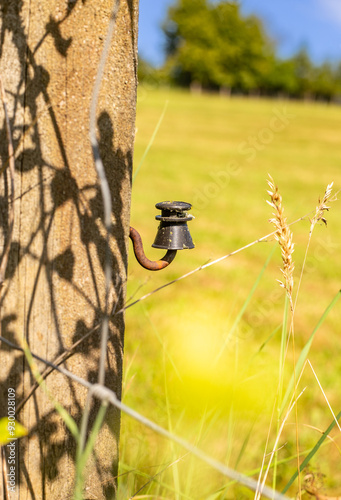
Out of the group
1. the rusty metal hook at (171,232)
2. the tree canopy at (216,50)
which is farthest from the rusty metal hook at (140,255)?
the tree canopy at (216,50)

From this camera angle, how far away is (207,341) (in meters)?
1.49

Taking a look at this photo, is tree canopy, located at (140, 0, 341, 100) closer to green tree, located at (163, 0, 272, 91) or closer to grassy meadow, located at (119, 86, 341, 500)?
green tree, located at (163, 0, 272, 91)

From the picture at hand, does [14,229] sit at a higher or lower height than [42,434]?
higher

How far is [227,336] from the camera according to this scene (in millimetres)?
1230

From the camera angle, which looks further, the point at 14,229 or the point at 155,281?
the point at 155,281

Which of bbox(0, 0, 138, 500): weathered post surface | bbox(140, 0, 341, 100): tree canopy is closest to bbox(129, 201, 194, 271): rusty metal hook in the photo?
bbox(0, 0, 138, 500): weathered post surface

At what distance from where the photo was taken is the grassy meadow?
117 centimetres

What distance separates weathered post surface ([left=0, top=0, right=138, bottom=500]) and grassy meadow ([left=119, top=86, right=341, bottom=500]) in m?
0.13

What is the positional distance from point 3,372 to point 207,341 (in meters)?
0.70

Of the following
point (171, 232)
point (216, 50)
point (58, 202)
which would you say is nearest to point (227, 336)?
point (171, 232)

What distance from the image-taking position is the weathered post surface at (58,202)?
0.86 m

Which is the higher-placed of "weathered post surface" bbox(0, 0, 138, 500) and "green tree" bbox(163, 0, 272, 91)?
"green tree" bbox(163, 0, 272, 91)

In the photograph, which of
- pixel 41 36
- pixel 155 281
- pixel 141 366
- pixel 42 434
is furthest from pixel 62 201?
pixel 155 281

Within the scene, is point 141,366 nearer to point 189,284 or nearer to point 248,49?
point 189,284
